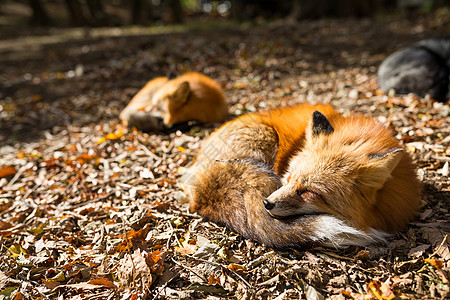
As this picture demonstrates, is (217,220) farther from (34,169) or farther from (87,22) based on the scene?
(87,22)

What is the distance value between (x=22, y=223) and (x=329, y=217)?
2.90m

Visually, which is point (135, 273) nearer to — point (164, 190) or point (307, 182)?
point (164, 190)

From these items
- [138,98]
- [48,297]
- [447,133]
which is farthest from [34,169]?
[447,133]

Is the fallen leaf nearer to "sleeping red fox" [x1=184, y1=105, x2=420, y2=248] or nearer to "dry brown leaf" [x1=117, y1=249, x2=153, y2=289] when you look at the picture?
"sleeping red fox" [x1=184, y1=105, x2=420, y2=248]

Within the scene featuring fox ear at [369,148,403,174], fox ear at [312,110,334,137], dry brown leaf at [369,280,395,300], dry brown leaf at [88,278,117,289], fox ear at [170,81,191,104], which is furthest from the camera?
fox ear at [170,81,191,104]

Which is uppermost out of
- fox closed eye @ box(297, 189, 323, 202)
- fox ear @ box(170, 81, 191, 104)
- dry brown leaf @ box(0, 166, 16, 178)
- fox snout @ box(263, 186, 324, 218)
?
fox ear @ box(170, 81, 191, 104)

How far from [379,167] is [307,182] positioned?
49 centimetres

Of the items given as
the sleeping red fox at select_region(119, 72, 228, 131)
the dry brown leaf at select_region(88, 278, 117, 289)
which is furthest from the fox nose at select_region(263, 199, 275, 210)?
the sleeping red fox at select_region(119, 72, 228, 131)

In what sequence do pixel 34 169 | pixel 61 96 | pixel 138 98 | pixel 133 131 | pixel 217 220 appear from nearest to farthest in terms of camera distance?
pixel 217 220, pixel 34 169, pixel 133 131, pixel 138 98, pixel 61 96

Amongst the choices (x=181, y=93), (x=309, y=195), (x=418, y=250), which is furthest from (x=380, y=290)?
(x=181, y=93)

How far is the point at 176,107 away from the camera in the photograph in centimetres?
445

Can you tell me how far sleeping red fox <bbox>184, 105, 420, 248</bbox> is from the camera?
6.75 feet

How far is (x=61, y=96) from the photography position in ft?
21.2

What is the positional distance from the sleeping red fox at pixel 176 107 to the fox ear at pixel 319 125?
2400 millimetres
